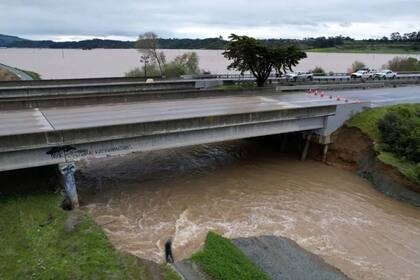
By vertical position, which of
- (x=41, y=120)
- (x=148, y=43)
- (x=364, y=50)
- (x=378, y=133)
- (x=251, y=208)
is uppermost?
(x=364, y=50)

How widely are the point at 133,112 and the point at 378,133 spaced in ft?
54.5

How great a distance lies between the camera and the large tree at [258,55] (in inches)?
1495

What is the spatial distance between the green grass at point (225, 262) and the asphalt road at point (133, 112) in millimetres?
8471

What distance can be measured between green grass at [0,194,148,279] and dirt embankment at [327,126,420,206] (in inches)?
639

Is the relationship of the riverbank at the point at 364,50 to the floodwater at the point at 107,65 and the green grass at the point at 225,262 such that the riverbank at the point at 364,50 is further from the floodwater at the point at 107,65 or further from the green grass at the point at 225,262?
the green grass at the point at 225,262

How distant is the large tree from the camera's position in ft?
125

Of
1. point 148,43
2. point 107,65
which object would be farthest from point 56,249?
point 107,65

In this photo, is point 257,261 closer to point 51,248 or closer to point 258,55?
point 51,248

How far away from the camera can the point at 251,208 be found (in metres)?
18.5

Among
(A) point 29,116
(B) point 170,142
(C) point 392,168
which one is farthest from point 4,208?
(C) point 392,168

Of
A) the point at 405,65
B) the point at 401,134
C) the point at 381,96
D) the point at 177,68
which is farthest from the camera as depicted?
the point at 405,65

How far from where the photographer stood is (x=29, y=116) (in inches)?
803

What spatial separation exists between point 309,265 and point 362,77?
4462 centimetres

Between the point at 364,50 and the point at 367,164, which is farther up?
the point at 364,50
